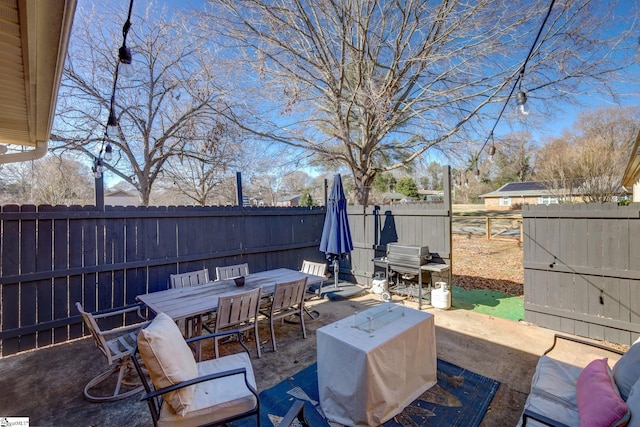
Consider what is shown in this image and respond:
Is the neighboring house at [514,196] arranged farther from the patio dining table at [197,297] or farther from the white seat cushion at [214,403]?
the white seat cushion at [214,403]

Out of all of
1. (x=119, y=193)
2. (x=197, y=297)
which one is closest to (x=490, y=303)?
(x=197, y=297)

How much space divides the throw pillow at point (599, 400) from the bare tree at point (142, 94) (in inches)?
353

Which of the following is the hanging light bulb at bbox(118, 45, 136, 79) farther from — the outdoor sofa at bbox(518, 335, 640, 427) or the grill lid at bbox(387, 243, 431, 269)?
the grill lid at bbox(387, 243, 431, 269)

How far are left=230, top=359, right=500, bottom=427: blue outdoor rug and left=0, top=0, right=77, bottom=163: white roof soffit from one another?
2.97 metres

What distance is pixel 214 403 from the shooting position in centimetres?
188

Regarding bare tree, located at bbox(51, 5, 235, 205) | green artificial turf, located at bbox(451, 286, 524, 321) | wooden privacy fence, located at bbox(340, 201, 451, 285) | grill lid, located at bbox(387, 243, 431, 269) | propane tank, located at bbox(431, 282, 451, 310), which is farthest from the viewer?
bare tree, located at bbox(51, 5, 235, 205)

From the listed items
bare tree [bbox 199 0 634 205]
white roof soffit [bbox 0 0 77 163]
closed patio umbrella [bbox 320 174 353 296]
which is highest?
bare tree [bbox 199 0 634 205]

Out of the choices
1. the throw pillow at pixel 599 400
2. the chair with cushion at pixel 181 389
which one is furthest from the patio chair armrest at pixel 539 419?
the chair with cushion at pixel 181 389

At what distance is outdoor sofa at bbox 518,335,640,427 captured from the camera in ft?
4.68

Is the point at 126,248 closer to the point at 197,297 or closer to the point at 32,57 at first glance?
the point at 197,297

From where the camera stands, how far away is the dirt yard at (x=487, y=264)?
637cm

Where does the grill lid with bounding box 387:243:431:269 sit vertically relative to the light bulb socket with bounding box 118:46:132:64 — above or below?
below

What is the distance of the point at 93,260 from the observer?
12.8 ft

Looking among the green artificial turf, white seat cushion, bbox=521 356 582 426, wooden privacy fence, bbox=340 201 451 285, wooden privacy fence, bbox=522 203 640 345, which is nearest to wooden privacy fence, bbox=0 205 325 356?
wooden privacy fence, bbox=340 201 451 285
